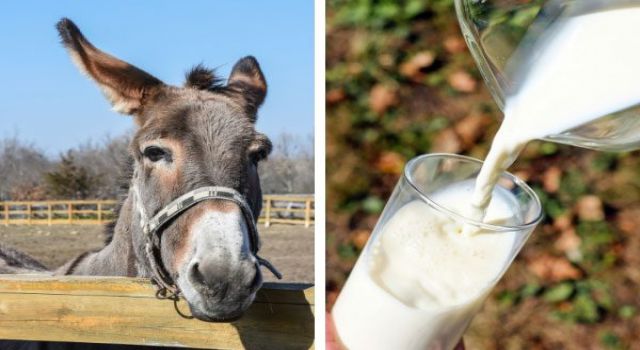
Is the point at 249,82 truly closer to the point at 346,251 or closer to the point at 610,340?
the point at 346,251

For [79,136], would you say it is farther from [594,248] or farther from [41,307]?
[594,248]

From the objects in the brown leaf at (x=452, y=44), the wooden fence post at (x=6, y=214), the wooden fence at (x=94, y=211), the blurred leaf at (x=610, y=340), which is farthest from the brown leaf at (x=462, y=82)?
the wooden fence post at (x=6, y=214)

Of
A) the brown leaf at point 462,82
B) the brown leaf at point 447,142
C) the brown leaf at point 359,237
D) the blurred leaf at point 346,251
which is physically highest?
the brown leaf at point 462,82

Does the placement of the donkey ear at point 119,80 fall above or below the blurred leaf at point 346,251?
above

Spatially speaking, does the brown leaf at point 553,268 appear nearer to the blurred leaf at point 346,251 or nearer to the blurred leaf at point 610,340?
the blurred leaf at point 610,340

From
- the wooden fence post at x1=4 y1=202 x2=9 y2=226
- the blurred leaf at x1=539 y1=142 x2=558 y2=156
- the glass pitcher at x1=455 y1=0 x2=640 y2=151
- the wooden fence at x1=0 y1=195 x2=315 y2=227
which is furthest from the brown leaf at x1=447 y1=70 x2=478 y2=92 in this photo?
the wooden fence post at x1=4 y1=202 x2=9 y2=226

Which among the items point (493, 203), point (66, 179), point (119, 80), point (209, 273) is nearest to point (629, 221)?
point (493, 203)
